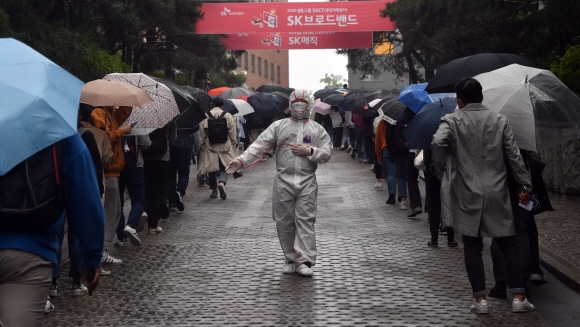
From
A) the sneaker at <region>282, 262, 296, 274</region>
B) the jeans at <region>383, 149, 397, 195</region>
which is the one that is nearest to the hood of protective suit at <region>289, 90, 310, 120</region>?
the sneaker at <region>282, 262, 296, 274</region>

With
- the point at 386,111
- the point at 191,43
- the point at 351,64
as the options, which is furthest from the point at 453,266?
the point at 351,64

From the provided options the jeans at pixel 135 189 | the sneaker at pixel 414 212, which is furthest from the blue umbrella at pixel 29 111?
the sneaker at pixel 414 212

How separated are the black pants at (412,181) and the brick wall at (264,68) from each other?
64.8 metres

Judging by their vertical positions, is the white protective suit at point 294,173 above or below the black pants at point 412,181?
above

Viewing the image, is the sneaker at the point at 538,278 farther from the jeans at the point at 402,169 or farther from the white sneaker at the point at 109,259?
the jeans at the point at 402,169

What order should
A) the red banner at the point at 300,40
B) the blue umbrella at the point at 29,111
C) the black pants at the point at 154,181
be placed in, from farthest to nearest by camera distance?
the red banner at the point at 300,40 → the black pants at the point at 154,181 → the blue umbrella at the point at 29,111

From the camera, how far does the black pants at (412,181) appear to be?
12.8 metres

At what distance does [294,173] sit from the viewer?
8.96 m

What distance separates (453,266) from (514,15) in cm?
871

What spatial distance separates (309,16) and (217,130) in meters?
22.9

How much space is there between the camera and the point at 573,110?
7.56m

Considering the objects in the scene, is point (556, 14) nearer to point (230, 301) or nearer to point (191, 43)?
point (230, 301)

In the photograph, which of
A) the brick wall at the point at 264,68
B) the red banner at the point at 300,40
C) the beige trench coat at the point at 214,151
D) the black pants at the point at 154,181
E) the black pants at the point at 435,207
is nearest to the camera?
the black pants at the point at 435,207

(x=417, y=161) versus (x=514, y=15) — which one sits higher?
(x=514, y=15)
